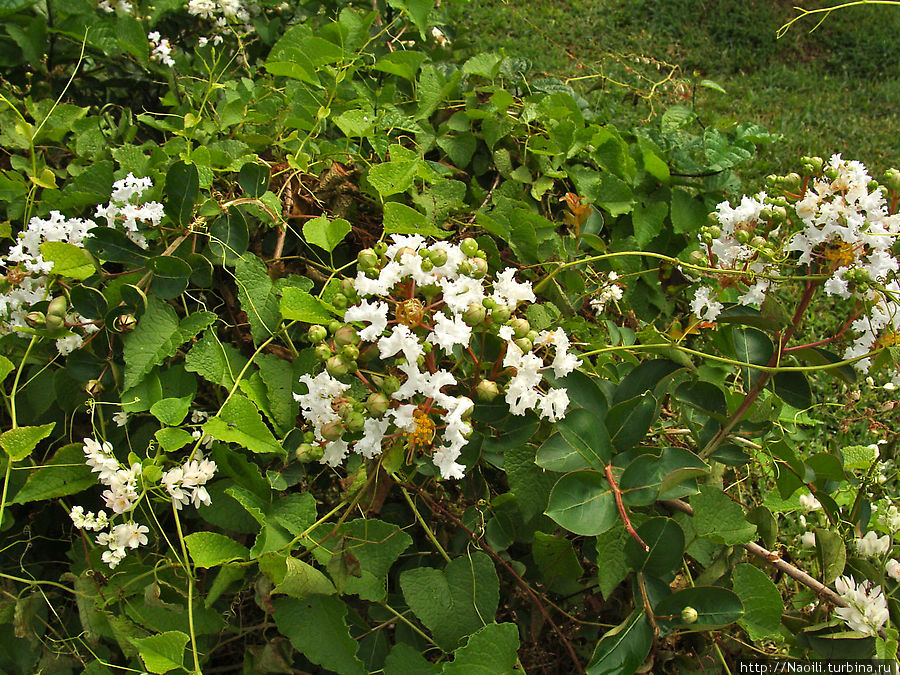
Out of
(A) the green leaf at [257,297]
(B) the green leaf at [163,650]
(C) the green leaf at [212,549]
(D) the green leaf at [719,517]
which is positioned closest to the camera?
(B) the green leaf at [163,650]

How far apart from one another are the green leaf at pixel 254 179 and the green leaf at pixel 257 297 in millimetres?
154

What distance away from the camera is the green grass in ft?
14.9

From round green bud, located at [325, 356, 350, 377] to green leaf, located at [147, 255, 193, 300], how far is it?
1.41ft

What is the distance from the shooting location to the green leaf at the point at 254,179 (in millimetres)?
1485

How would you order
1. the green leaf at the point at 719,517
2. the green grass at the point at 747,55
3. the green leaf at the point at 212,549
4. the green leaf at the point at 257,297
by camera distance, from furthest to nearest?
the green grass at the point at 747,55 < the green leaf at the point at 257,297 < the green leaf at the point at 719,517 < the green leaf at the point at 212,549

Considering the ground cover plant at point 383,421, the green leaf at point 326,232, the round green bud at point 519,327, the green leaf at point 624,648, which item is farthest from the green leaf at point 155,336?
the green leaf at point 624,648

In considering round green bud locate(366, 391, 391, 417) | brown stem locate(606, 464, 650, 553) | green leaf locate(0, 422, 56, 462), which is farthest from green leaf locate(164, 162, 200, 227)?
brown stem locate(606, 464, 650, 553)

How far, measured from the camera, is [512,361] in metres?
1.17

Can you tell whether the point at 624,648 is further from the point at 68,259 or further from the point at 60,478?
the point at 68,259

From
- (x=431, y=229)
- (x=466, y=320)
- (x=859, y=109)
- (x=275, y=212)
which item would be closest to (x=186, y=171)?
(x=275, y=212)

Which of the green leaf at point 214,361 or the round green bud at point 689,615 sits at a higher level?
the green leaf at point 214,361

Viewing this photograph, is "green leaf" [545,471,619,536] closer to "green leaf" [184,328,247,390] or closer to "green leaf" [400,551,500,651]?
"green leaf" [400,551,500,651]

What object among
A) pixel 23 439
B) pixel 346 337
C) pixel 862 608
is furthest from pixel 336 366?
pixel 862 608

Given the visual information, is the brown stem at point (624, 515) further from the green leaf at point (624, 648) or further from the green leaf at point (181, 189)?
the green leaf at point (181, 189)
